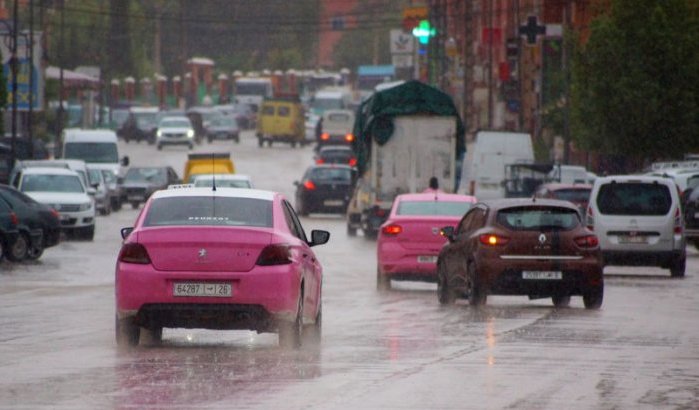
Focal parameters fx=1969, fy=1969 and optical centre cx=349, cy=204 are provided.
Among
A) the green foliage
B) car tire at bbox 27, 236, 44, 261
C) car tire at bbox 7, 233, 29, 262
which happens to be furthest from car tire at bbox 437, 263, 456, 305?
the green foliage

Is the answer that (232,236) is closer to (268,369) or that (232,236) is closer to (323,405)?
(268,369)

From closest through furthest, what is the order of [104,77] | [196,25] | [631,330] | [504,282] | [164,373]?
[164,373] → [631,330] → [504,282] → [104,77] → [196,25]

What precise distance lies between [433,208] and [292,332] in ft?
43.9

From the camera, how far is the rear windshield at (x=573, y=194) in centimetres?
4088

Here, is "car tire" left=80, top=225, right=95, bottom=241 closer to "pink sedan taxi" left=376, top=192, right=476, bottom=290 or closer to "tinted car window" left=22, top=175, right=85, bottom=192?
"tinted car window" left=22, top=175, right=85, bottom=192

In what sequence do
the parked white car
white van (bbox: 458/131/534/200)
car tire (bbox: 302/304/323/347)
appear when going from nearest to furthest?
car tire (bbox: 302/304/323/347)
the parked white car
white van (bbox: 458/131/534/200)

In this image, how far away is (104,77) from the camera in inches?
5846

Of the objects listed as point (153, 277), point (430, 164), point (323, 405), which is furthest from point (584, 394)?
point (430, 164)

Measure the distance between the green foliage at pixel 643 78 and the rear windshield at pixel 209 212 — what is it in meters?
44.4

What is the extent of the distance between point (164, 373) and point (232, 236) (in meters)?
2.10

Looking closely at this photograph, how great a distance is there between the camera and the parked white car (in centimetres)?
4491

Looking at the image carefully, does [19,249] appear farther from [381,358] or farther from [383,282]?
[381,358]

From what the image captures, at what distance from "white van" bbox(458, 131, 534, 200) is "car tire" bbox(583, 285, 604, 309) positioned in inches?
1256

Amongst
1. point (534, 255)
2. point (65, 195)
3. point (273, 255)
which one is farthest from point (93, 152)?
point (273, 255)
